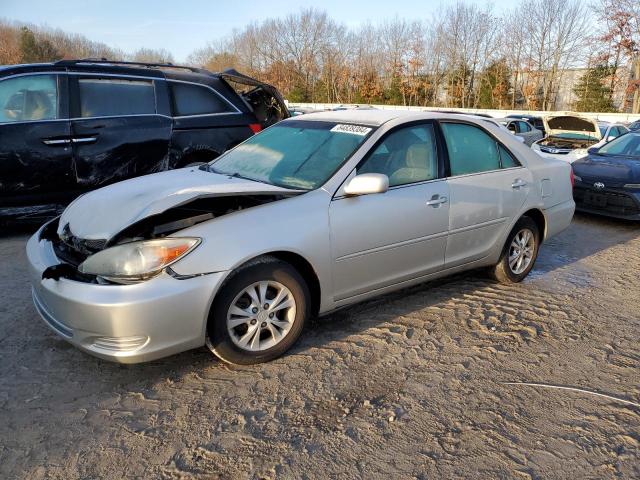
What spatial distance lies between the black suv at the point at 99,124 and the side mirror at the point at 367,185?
132 inches

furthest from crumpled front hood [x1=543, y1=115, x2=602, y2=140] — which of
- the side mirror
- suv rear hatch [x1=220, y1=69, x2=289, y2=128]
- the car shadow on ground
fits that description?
the side mirror

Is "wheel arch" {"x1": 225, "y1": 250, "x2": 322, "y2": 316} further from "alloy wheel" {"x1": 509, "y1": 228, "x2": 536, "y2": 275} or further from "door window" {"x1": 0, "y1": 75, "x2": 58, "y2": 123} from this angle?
"door window" {"x1": 0, "y1": 75, "x2": 58, "y2": 123}

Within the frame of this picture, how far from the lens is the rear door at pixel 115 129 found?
18.4 ft

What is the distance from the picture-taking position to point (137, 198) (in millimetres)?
3326

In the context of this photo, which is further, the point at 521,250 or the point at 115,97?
the point at 115,97

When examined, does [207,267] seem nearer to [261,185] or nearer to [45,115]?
[261,185]

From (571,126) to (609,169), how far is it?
5.01 m

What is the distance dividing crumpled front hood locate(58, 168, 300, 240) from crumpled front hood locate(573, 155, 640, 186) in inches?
234

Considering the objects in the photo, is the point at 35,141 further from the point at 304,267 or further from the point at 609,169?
the point at 609,169

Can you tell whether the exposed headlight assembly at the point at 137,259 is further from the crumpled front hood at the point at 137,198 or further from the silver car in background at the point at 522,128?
the silver car in background at the point at 522,128

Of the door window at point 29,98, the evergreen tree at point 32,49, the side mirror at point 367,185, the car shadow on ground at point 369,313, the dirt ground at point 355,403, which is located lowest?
the dirt ground at point 355,403

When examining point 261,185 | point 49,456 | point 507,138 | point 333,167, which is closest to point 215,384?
point 49,456

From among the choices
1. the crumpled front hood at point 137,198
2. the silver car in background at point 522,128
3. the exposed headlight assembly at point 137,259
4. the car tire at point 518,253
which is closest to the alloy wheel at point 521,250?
the car tire at point 518,253

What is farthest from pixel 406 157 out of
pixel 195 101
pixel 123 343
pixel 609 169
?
pixel 609 169
